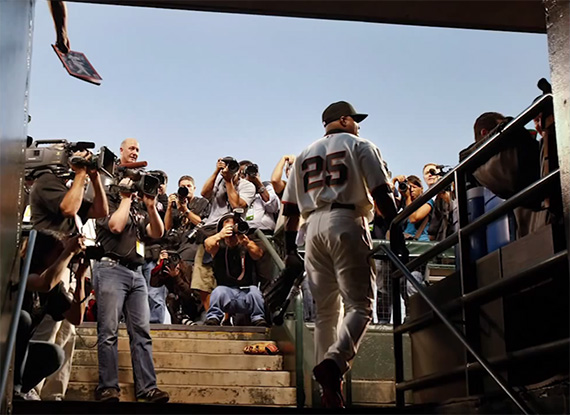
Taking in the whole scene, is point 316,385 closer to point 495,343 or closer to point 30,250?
point 495,343

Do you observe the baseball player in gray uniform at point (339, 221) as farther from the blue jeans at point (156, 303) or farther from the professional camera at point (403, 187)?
the professional camera at point (403, 187)

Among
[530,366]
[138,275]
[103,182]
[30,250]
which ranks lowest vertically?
[530,366]

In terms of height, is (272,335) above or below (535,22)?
below

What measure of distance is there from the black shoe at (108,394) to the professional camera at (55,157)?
1.79 meters

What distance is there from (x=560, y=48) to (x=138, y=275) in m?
4.24

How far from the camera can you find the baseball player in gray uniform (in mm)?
5656

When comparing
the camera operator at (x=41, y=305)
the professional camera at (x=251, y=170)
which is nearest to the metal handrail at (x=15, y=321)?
the camera operator at (x=41, y=305)

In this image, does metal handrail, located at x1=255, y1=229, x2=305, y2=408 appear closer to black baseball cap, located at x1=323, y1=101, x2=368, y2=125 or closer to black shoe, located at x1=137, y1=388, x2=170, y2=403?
black shoe, located at x1=137, y1=388, x2=170, y2=403

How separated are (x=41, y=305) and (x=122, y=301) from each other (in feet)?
5.17

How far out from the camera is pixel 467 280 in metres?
4.71

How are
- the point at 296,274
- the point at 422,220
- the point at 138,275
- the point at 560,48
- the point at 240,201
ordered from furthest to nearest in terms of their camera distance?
Result: the point at 422,220 < the point at 240,201 < the point at 138,275 < the point at 296,274 < the point at 560,48

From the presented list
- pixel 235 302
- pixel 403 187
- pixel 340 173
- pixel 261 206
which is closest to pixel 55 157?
pixel 235 302

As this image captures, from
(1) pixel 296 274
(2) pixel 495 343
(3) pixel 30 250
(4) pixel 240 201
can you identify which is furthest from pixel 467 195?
(4) pixel 240 201

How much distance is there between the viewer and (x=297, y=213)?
639 cm
